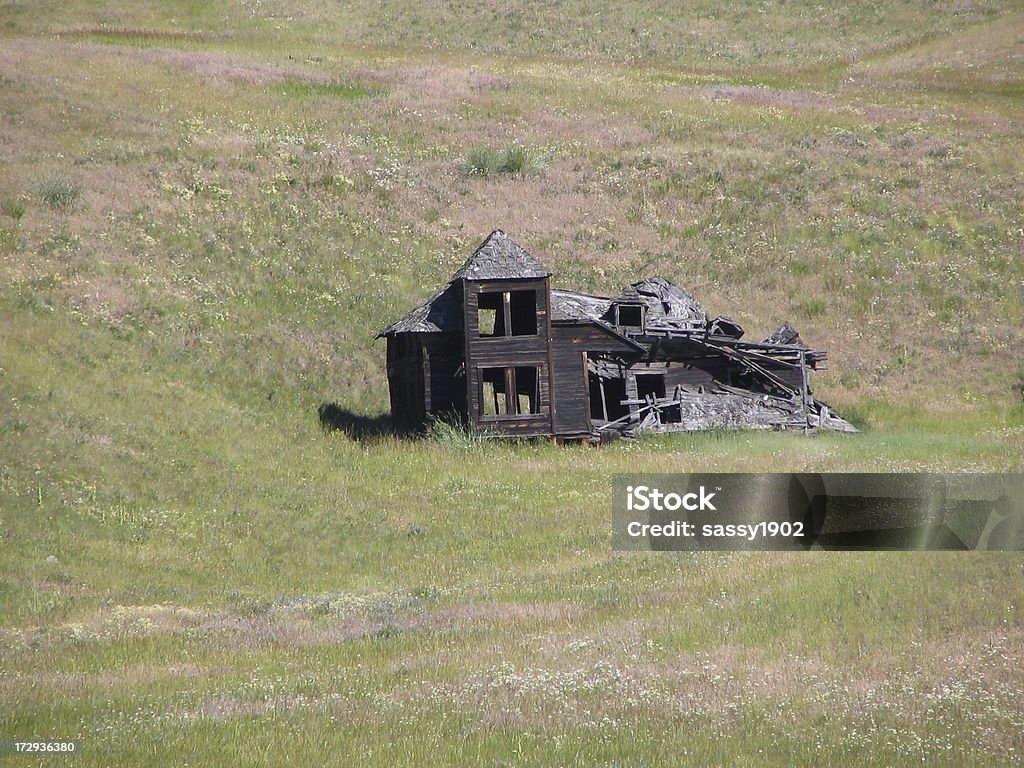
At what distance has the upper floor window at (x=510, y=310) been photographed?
3844cm

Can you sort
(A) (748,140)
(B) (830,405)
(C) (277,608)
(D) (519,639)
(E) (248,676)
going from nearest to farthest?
(E) (248,676) → (D) (519,639) → (C) (277,608) → (B) (830,405) → (A) (748,140)

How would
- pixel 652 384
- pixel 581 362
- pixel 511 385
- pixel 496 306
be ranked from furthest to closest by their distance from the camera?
pixel 652 384, pixel 496 306, pixel 581 362, pixel 511 385

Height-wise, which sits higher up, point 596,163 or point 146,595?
point 596,163

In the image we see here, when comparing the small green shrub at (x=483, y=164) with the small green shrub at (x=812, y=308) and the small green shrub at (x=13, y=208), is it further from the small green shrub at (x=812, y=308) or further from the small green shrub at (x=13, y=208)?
the small green shrub at (x=13, y=208)

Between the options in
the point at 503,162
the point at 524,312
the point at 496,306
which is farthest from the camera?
the point at 503,162

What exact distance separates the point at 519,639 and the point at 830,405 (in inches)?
1148

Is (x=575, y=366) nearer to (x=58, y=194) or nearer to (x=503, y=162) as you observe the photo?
(x=58, y=194)

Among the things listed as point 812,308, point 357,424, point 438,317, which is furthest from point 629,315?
point 812,308

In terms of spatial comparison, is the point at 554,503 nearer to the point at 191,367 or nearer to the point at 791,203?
the point at 191,367

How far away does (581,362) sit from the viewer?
128ft

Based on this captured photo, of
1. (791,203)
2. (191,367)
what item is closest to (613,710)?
(191,367)

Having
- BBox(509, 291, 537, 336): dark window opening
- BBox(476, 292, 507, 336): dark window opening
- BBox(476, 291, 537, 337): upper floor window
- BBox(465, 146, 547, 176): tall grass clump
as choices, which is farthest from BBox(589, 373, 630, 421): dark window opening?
BBox(465, 146, 547, 176): tall grass clump

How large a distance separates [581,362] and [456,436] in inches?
190

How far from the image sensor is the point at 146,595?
2241cm
